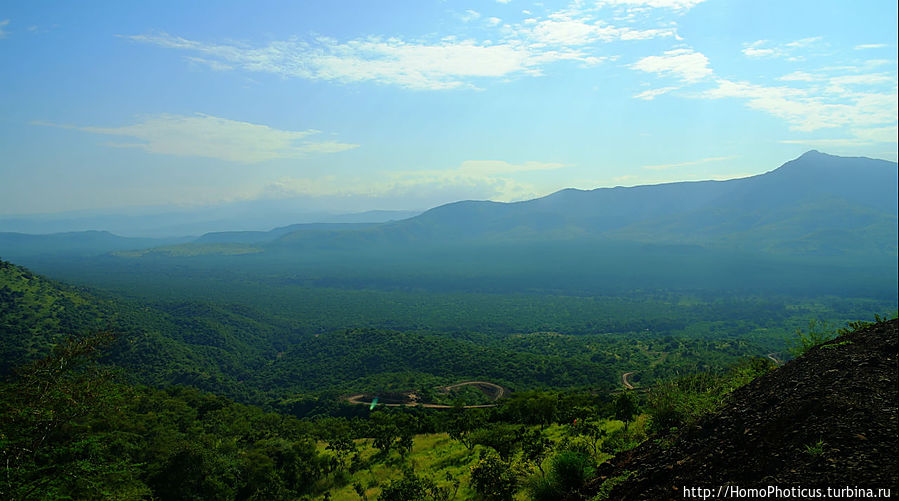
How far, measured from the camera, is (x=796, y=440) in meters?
5.75

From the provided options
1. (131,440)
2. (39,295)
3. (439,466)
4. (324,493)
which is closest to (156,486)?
(131,440)

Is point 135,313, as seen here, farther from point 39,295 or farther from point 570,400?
point 570,400

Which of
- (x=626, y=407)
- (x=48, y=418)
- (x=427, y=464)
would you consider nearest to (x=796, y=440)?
(x=626, y=407)

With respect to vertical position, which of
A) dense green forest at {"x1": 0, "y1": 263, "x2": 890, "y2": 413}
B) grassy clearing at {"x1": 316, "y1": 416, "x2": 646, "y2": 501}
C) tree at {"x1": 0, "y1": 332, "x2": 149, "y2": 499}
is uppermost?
tree at {"x1": 0, "y1": 332, "x2": 149, "y2": 499}

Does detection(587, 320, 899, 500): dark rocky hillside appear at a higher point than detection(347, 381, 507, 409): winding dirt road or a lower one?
higher

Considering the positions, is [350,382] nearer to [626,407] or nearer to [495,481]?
[626,407]

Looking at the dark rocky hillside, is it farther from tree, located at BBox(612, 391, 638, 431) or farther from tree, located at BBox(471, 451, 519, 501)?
tree, located at BBox(612, 391, 638, 431)

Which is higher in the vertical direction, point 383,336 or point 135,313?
point 135,313

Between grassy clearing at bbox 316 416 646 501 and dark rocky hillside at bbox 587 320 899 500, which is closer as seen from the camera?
dark rocky hillside at bbox 587 320 899 500

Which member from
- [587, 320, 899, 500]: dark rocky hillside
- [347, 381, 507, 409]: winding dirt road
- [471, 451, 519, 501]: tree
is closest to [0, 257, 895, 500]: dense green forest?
[471, 451, 519, 501]: tree

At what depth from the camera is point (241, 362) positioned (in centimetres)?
6272

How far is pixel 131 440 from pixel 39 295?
4774 centimetres

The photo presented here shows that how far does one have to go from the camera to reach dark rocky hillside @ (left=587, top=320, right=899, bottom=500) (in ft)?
16.5

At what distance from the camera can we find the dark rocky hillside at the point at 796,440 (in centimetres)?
504
